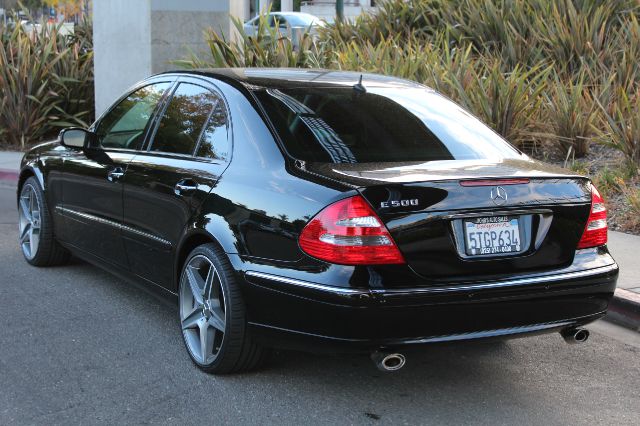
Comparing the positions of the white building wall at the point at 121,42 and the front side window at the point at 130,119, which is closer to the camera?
the front side window at the point at 130,119

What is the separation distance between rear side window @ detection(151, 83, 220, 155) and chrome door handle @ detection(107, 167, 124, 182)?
12.5 inches

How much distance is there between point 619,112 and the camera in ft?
30.3

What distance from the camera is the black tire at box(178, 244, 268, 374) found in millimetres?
4102

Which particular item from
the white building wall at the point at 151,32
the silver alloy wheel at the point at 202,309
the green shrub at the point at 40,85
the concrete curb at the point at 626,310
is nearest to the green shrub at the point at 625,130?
the concrete curb at the point at 626,310

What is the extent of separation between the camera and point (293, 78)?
4.95m

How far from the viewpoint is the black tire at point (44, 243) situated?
6449mm

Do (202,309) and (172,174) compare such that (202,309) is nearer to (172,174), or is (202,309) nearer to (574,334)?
(172,174)

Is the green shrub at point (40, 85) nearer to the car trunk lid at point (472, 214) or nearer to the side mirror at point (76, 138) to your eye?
the side mirror at point (76, 138)

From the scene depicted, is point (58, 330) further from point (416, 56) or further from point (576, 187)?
point (416, 56)

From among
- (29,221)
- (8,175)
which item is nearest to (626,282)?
(29,221)

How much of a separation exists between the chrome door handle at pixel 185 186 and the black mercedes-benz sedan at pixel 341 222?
13mm

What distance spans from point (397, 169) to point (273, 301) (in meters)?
0.84

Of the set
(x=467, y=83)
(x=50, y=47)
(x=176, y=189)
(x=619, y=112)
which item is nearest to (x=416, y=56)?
(x=467, y=83)

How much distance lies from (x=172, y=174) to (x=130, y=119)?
102cm
